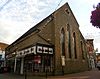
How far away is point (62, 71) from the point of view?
30938mm

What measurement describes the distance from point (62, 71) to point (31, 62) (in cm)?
555

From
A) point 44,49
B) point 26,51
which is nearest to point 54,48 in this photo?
point 44,49

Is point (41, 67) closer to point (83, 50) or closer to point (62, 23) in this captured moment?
point (62, 23)

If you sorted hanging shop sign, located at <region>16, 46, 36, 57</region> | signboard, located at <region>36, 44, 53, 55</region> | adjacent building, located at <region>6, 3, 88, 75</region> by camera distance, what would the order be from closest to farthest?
hanging shop sign, located at <region>16, 46, 36, 57</region>, signboard, located at <region>36, 44, 53, 55</region>, adjacent building, located at <region>6, 3, 88, 75</region>

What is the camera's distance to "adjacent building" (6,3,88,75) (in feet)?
94.6

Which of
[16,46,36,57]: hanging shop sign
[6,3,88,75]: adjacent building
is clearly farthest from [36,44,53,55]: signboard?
[16,46,36,57]: hanging shop sign

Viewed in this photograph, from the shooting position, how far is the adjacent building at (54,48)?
28828 millimetres

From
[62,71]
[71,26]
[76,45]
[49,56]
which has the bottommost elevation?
[62,71]

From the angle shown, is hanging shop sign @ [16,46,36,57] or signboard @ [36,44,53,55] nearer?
hanging shop sign @ [16,46,36,57]

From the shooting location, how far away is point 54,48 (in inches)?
1205

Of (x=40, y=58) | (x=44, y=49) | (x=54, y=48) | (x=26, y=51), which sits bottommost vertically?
(x=40, y=58)

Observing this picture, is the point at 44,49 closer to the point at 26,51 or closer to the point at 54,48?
the point at 54,48

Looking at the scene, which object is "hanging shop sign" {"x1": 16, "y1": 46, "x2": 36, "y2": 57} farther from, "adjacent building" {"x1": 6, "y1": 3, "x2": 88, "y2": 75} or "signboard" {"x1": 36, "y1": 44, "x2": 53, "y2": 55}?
"signboard" {"x1": 36, "y1": 44, "x2": 53, "y2": 55}

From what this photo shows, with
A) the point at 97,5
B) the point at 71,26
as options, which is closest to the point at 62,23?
the point at 71,26
